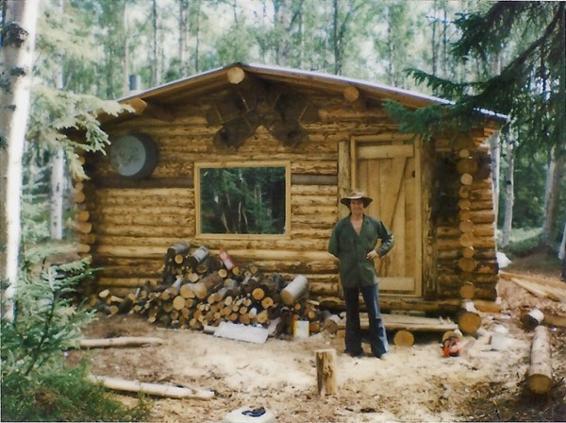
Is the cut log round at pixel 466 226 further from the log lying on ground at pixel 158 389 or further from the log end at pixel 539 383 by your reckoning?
the log lying on ground at pixel 158 389

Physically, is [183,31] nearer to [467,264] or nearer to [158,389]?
[467,264]

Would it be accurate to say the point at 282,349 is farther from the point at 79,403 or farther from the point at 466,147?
the point at 466,147

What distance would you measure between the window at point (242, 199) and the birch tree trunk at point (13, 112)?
4.00 m

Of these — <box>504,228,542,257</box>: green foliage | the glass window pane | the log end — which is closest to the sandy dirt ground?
the log end

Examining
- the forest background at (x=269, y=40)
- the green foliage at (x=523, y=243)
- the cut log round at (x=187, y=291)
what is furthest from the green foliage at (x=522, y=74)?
the forest background at (x=269, y=40)

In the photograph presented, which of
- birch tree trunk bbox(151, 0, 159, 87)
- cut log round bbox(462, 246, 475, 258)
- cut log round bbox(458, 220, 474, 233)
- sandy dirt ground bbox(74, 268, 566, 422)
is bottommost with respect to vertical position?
sandy dirt ground bbox(74, 268, 566, 422)

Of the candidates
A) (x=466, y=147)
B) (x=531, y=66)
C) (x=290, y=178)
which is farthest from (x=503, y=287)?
(x=531, y=66)

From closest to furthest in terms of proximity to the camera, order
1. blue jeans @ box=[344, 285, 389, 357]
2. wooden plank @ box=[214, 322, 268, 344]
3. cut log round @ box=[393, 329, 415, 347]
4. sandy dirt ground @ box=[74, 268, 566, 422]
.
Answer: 1. sandy dirt ground @ box=[74, 268, 566, 422]
2. blue jeans @ box=[344, 285, 389, 357]
3. cut log round @ box=[393, 329, 415, 347]
4. wooden plank @ box=[214, 322, 268, 344]

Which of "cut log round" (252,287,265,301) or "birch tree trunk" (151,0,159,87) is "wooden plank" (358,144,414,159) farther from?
"birch tree trunk" (151,0,159,87)

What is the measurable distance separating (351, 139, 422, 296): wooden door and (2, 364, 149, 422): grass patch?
16.2 feet

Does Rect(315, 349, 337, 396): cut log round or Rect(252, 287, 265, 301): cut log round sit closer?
Rect(315, 349, 337, 396): cut log round

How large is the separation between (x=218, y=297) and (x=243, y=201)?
2755mm

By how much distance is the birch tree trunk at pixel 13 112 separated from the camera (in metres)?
5.33

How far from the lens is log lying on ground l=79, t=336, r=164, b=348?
7.05 meters
